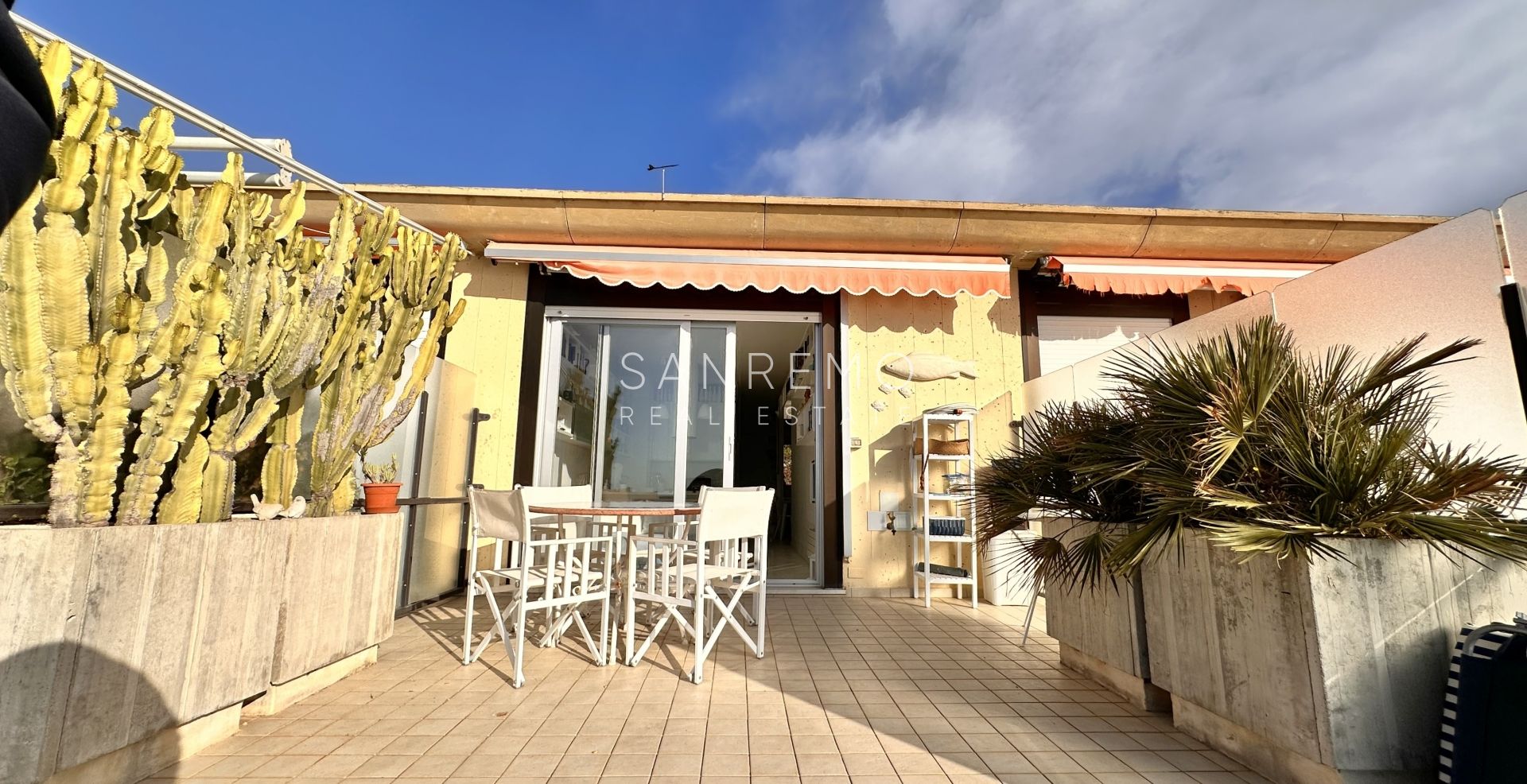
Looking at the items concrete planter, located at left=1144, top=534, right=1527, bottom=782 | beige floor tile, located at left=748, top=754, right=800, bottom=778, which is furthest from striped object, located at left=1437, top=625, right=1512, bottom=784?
beige floor tile, located at left=748, top=754, right=800, bottom=778

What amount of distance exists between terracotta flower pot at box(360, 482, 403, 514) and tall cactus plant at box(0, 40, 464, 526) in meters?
0.48

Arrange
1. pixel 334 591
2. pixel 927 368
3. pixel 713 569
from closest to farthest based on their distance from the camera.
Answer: pixel 334 591
pixel 713 569
pixel 927 368

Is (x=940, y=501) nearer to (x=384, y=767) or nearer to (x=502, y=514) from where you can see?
(x=502, y=514)

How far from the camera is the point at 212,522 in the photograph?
2545mm

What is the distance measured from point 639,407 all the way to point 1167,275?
234 inches

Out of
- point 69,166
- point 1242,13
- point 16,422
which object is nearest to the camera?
point 69,166

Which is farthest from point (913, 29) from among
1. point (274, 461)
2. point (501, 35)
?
point (274, 461)

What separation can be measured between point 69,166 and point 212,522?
1432mm

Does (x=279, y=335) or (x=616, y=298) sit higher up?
(x=616, y=298)

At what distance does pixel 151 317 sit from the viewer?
2.30 meters

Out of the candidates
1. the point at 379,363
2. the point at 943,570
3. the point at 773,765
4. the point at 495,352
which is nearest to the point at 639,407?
the point at 495,352

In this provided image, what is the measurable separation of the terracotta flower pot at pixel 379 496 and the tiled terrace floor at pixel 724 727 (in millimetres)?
960

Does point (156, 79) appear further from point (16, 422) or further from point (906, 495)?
point (906, 495)

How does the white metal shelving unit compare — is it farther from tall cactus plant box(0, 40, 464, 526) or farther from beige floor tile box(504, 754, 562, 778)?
tall cactus plant box(0, 40, 464, 526)
